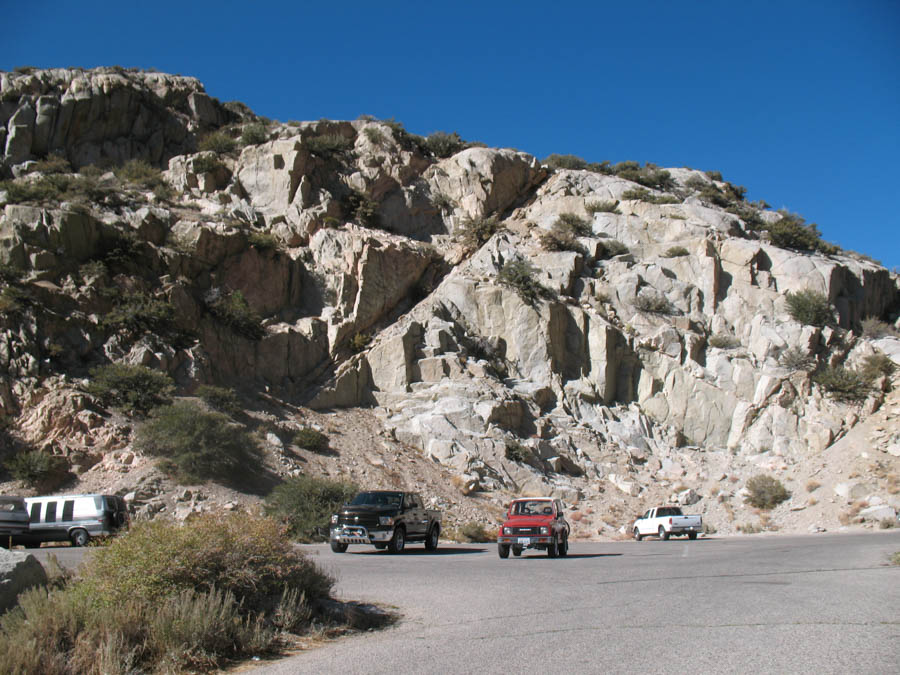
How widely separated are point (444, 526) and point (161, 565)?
18.9m

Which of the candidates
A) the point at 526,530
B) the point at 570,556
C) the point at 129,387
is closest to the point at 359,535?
the point at 526,530

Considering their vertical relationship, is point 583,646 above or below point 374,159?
below

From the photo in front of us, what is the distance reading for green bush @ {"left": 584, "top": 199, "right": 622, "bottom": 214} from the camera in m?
45.9

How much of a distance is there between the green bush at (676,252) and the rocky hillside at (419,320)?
1.38 feet

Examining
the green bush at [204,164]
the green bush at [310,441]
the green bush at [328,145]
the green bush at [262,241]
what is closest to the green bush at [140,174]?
the green bush at [204,164]

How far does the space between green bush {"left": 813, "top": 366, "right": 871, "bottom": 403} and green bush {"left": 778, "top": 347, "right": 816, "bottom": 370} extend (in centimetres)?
95

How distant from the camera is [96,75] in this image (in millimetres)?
42188

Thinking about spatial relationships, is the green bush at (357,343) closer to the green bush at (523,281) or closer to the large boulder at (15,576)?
the green bush at (523,281)

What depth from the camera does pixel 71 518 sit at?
19.5m

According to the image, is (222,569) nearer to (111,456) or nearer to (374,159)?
(111,456)

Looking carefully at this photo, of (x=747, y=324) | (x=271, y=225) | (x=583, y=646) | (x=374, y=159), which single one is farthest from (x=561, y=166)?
(x=583, y=646)

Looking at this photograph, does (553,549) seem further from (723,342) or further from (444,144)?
(444,144)

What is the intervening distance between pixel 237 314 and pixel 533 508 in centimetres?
2019

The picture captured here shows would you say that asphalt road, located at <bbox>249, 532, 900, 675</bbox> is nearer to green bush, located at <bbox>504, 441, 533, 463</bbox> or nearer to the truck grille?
the truck grille
